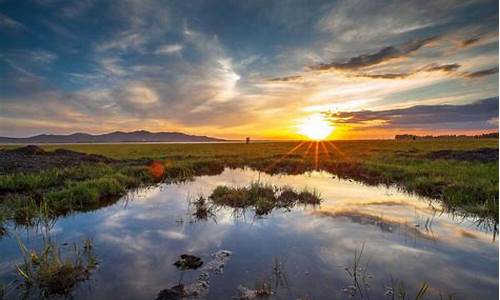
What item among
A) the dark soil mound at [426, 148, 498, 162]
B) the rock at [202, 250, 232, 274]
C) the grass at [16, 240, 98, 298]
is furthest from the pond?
the dark soil mound at [426, 148, 498, 162]

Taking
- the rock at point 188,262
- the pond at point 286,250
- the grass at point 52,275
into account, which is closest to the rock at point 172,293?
the pond at point 286,250

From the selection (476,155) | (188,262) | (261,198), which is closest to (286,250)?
(188,262)

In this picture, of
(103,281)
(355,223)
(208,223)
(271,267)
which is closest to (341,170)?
(355,223)

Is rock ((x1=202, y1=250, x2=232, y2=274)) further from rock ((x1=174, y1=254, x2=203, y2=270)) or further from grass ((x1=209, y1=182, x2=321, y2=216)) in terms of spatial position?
grass ((x1=209, y1=182, x2=321, y2=216))

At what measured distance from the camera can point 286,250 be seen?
7.28 meters

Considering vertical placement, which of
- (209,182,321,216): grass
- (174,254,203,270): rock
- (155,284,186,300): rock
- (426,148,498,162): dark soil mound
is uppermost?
(426,148,498,162): dark soil mound

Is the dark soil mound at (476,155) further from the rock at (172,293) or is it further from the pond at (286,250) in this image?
the rock at (172,293)

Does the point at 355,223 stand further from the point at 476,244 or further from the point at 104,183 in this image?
the point at 104,183

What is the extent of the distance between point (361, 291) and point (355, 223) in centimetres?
453

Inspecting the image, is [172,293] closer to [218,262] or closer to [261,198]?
[218,262]

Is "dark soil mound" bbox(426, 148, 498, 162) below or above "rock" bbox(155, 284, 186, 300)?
above

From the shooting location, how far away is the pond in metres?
5.46

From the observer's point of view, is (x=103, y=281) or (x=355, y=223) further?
(x=355, y=223)

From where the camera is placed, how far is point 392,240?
7898 millimetres
